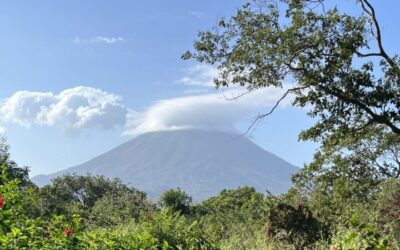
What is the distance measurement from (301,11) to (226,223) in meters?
7.37

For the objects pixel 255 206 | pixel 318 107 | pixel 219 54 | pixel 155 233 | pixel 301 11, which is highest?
pixel 301 11

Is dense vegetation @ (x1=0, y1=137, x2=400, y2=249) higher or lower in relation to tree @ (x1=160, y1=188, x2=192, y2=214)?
lower

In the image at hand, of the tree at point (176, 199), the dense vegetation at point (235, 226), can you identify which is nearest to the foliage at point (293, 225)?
the dense vegetation at point (235, 226)

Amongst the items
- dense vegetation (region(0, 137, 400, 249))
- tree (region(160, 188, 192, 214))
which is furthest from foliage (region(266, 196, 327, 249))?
tree (region(160, 188, 192, 214))

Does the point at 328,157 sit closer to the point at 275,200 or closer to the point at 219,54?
the point at 219,54

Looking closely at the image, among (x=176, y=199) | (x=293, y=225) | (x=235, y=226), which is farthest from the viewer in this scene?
(x=176, y=199)

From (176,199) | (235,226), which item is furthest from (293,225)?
(176,199)

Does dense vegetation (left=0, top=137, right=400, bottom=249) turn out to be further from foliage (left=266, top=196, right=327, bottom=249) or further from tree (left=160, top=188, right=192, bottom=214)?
tree (left=160, top=188, right=192, bottom=214)

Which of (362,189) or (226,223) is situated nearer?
(226,223)

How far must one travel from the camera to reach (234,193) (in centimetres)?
5844

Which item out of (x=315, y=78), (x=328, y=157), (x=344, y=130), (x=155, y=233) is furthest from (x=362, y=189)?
(x=155, y=233)

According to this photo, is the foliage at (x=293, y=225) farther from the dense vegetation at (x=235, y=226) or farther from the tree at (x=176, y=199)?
Result: the tree at (x=176, y=199)

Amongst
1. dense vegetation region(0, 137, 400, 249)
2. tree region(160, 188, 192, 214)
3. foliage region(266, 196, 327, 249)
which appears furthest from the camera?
tree region(160, 188, 192, 214)

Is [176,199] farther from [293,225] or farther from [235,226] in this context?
[293,225]
